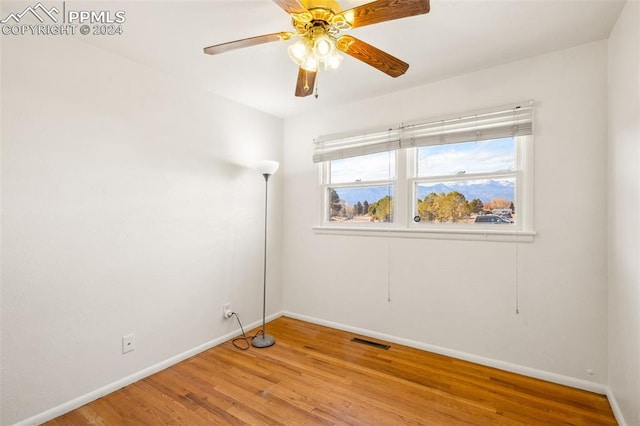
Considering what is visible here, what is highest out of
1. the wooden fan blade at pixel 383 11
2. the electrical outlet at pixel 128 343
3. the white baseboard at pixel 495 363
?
the wooden fan blade at pixel 383 11

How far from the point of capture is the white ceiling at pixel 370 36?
1.80 meters

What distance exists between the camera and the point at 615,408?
1953 millimetres

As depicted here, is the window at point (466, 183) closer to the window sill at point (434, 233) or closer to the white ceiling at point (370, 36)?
the window sill at point (434, 233)

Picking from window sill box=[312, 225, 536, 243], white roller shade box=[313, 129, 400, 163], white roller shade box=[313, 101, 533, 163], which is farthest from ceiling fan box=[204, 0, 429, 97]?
window sill box=[312, 225, 536, 243]

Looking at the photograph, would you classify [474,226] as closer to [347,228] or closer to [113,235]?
[347,228]

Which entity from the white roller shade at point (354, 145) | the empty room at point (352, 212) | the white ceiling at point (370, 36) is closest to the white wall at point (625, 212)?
the empty room at point (352, 212)

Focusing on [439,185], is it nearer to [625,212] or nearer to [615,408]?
[625,212]

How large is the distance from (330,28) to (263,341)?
8.97 feet

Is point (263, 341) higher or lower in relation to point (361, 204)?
lower

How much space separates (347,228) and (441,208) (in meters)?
1.00

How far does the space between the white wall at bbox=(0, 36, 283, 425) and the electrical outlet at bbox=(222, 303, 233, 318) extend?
0.23 feet

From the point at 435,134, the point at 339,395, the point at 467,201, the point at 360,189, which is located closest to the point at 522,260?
the point at 467,201

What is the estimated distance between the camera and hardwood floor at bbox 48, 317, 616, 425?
1.93 meters

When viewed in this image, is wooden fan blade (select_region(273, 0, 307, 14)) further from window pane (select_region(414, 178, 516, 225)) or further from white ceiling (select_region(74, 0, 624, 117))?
window pane (select_region(414, 178, 516, 225))
